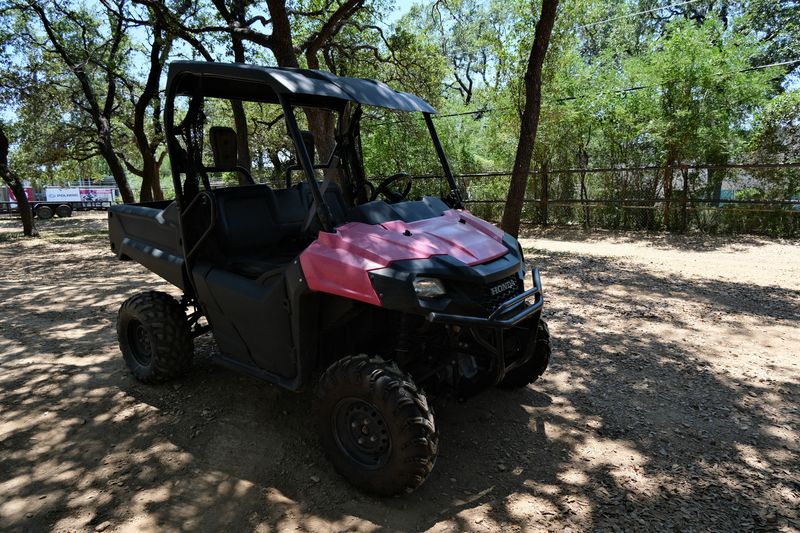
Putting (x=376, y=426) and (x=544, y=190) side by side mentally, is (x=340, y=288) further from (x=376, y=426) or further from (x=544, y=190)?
(x=544, y=190)

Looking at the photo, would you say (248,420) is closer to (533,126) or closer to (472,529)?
(472,529)

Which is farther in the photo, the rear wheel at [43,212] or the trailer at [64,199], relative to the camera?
the trailer at [64,199]

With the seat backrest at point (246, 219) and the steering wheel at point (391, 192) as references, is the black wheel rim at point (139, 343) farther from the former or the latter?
the steering wheel at point (391, 192)

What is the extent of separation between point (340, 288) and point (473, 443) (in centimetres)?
135


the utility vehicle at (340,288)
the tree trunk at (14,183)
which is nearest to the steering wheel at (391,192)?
the utility vehicle at (340,288)

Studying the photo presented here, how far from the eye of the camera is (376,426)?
9.00 ft

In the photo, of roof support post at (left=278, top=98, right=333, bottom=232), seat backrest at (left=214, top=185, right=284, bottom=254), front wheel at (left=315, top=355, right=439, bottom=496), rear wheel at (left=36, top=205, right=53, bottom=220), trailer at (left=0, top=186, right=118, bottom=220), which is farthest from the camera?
trailer at (left=0, top=186, right=118, bottom=220)

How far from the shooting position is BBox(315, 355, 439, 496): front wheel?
253 cm

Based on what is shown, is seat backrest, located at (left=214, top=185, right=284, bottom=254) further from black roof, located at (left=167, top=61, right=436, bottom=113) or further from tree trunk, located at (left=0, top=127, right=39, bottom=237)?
tree trunk, located at (left=0, top=127, right=39, bottom=237)

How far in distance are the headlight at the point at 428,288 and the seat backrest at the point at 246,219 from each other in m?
1.85

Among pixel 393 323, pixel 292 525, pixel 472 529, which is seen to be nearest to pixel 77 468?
pixel 292 525

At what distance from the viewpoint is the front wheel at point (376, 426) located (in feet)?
8.31

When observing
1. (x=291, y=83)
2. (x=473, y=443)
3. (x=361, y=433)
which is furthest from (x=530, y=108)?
(x=361, y=433)

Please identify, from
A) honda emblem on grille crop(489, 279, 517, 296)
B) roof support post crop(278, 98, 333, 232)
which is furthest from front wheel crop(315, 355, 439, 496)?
roof support post crop(278, 98, 333, 232)
